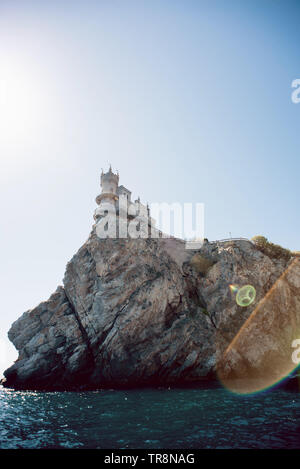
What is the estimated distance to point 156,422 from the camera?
45.2 ft

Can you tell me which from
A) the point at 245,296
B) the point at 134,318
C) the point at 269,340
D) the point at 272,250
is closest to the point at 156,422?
the point at 134,318

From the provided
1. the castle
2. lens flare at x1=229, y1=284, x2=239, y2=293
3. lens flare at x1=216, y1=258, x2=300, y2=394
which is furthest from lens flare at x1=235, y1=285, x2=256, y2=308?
the castle

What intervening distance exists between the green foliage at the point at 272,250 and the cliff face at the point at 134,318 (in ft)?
5.55

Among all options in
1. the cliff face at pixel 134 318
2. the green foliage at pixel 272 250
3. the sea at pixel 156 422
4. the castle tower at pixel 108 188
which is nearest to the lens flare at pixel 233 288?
the cliff face at pixel 134 318

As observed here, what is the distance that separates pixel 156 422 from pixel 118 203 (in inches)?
1522

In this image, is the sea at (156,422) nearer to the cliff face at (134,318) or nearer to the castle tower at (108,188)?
the cliff face at (134,318)

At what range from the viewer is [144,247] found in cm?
3781

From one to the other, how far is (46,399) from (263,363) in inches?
1025

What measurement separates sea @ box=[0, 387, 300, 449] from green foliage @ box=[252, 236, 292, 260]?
2211 cm

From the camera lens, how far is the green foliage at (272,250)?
1544 inches

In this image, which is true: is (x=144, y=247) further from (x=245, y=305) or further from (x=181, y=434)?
(x=181, y=434)
